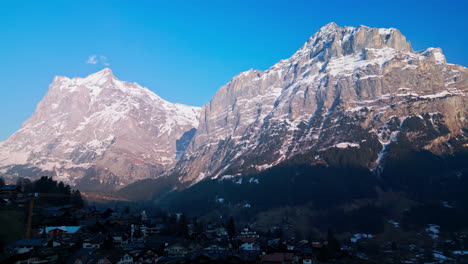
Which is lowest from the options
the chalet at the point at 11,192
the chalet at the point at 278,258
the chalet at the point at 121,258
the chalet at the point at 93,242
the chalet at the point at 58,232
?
the chalet at the point at 278,258

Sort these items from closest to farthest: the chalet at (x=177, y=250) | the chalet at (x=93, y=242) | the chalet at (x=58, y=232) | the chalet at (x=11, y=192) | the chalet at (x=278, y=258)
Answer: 1. the chalet at (x=278, y=258)
2. the chalet at (x=93, y=242)
3. the chalet at (x=177, y=250)
4. the chalet at (x=58, y=232)
5. the chalet at (x=11, y=192)

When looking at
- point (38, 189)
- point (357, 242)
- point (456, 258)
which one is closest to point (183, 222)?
point (38, 189)

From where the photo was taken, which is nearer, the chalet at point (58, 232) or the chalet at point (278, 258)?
the chalet at point (278, 258)

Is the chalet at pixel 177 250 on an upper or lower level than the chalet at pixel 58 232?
lower

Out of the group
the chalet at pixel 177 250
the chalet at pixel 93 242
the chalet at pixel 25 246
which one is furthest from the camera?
the chalet at pixel 177 250

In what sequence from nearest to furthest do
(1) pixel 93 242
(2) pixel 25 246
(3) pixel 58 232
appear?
1. (2) pixel 25 246
2. (1) pixel 93 242
3. (3) pixel 58 232

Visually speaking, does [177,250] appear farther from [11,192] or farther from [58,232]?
[11,192]

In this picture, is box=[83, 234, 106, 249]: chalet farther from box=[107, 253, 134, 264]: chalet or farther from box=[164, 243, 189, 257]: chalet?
box=[164, 243, 189, 257]: chalet

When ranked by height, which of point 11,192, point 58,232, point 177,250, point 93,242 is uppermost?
point 11,192

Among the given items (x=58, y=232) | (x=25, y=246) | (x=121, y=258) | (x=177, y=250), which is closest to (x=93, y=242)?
(x=58, y=232)

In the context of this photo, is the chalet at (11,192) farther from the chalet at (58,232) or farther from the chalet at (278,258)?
the chalet at (278,258)

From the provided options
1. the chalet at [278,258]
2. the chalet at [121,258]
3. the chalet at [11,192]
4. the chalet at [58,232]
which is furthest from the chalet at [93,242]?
the chalet at [11,192]

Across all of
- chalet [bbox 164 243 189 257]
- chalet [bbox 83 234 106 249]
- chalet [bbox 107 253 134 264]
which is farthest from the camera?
chalet [bbox 164 243 189 257]

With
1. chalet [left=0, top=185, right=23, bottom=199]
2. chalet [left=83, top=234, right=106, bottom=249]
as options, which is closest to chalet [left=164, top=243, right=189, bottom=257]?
chalet [left=83, top=234, right=106, bottom=249]
